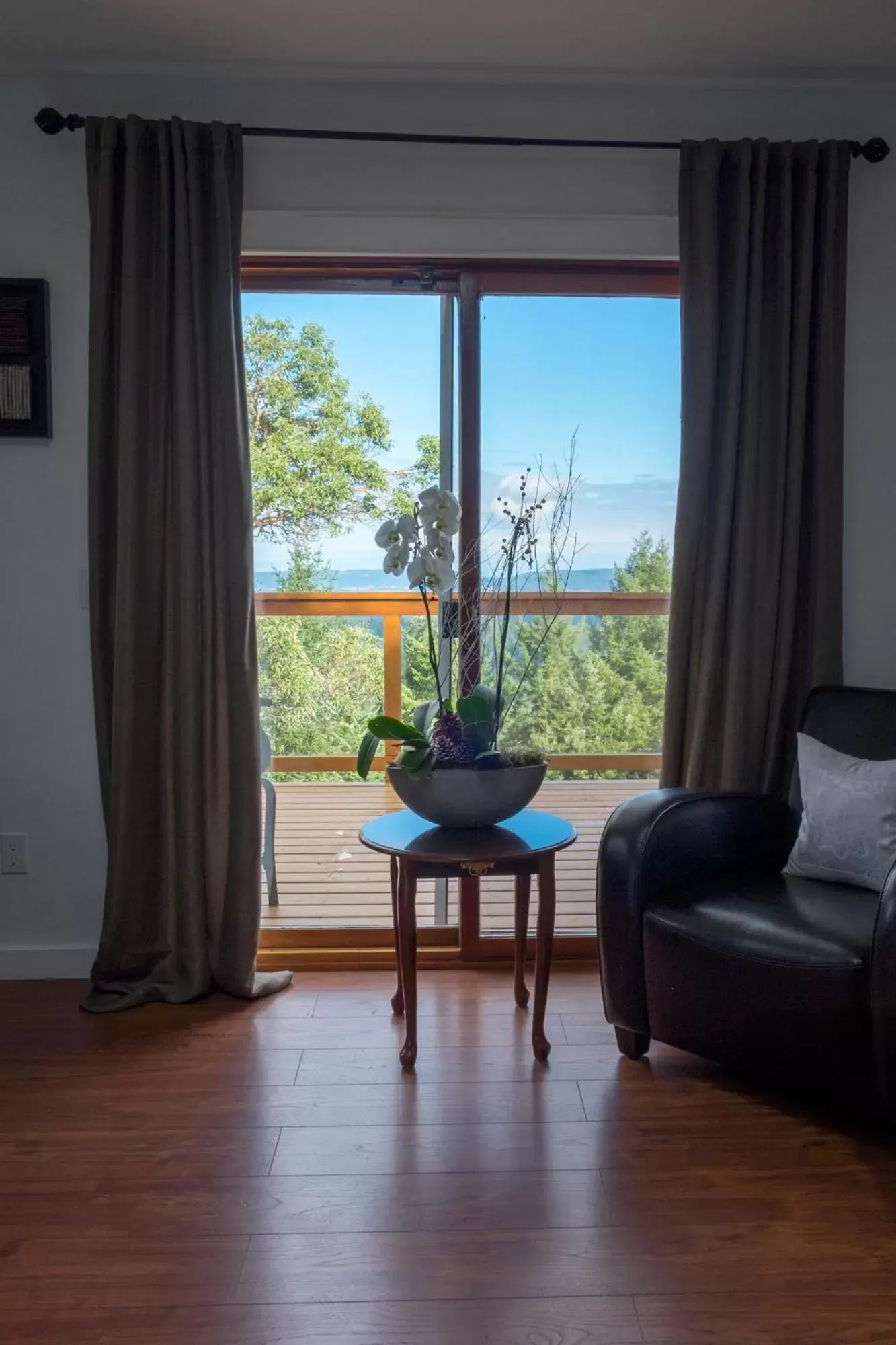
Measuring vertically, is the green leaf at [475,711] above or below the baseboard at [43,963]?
above

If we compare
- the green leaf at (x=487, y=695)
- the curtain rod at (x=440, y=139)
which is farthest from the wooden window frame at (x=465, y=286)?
the green leaf at (x=487, y=695)

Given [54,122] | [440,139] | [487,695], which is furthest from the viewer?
[440,139]

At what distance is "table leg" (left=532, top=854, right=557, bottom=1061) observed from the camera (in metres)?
2.49

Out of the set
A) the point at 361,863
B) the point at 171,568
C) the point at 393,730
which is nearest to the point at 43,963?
the point at 361,863

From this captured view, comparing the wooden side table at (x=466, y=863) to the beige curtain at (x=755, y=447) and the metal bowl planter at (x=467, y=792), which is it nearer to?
the metal bowl planter at (x=467, y=792)

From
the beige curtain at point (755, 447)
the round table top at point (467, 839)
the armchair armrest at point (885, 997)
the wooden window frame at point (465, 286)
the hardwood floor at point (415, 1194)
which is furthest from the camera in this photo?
the wooden window frame at point (465, 286)

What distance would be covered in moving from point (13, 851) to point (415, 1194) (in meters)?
1.69

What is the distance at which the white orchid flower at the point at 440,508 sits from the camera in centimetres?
257

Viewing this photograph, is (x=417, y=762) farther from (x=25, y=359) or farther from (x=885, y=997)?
(x=25, y=359)

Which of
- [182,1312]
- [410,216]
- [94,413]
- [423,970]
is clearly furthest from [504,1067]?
[410,216]

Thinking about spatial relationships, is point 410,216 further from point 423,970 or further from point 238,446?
point 423,970

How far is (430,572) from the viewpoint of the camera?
8.41ft

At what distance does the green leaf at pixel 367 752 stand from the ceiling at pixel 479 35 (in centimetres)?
181

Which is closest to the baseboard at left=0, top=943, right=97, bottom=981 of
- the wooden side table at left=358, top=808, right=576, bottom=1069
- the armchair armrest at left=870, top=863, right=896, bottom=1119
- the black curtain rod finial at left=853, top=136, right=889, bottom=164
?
the wooden side table at left=358, top=808, right=576, bottom=1069
